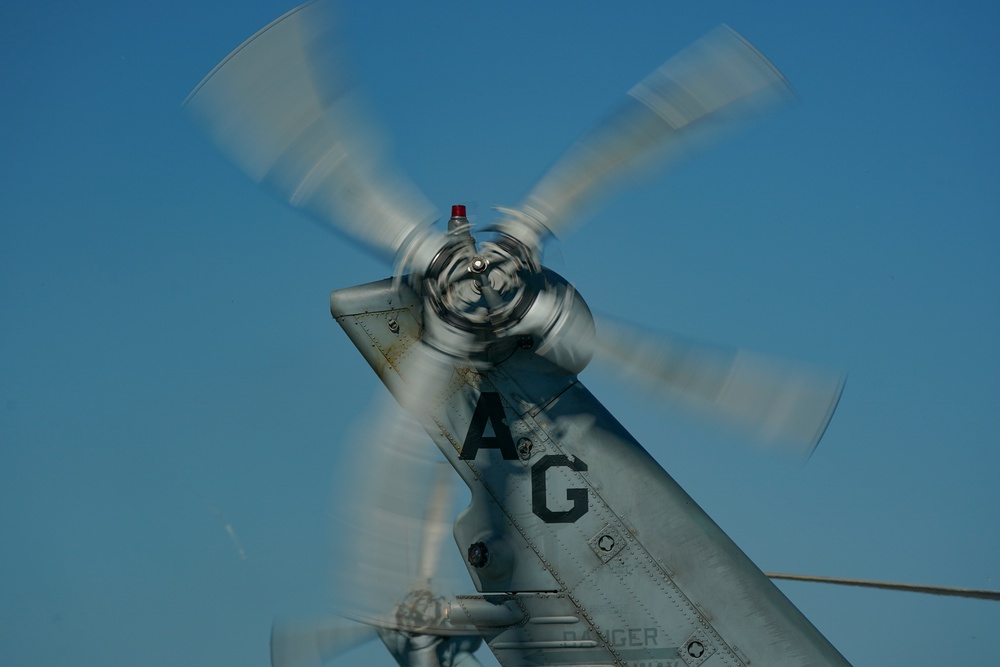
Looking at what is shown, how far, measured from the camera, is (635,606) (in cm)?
796

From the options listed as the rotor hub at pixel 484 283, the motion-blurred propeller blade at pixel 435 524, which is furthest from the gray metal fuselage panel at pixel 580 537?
the rotor hub at pixel 484 283

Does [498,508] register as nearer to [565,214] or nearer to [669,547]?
[669,547]

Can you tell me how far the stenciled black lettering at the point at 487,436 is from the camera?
326 inches

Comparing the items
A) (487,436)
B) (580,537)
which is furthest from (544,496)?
(487,436)

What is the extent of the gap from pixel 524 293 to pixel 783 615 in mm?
2938

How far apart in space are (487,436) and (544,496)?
622 mm

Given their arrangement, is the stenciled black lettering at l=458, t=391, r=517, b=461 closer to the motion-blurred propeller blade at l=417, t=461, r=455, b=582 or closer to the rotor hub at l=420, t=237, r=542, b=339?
the motion-blurred propeller blade at l=417, t=461, r=455, b=582

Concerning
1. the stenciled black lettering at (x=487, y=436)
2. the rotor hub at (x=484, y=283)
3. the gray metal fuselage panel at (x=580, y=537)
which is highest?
the rotor hub at (x=484, y=283)

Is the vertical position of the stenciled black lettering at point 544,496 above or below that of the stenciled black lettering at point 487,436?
below

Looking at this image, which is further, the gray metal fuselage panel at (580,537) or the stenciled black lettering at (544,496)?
the stenciled black lettering at (544,496)

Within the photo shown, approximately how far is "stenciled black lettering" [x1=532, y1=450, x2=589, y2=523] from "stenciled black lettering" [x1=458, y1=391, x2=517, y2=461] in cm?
25

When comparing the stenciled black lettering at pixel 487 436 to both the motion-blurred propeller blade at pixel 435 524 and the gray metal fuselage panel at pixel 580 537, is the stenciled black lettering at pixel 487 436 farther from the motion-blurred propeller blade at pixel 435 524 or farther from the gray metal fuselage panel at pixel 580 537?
the motion-blurred propeller blade at pixel 435 524

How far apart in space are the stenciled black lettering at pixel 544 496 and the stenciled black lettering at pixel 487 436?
25 centimetres

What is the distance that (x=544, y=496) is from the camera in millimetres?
8172
